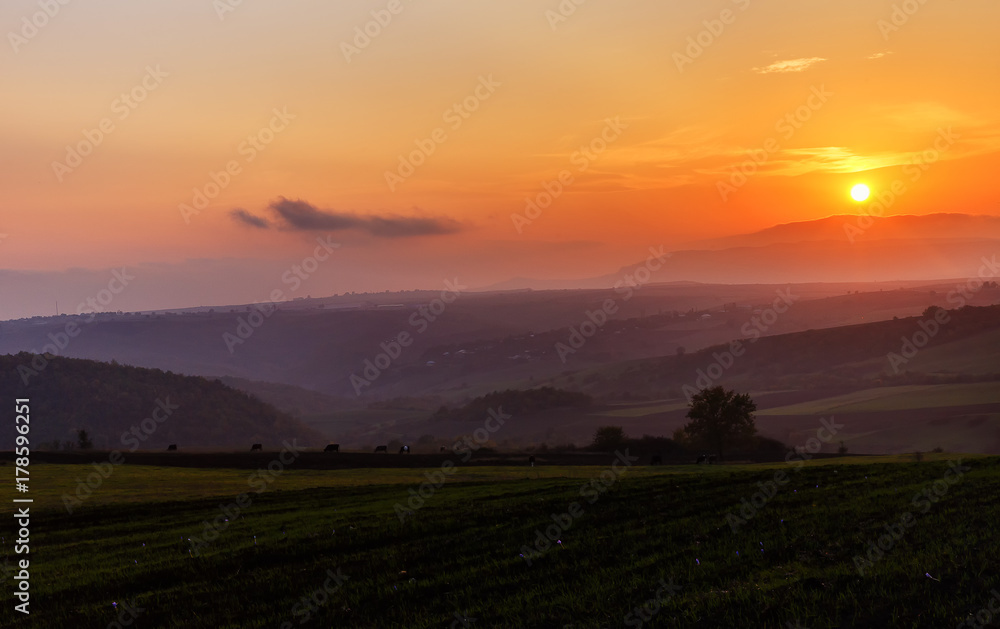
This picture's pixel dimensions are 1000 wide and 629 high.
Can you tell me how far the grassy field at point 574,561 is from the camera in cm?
1297

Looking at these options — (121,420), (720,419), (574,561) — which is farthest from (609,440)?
(121,420)

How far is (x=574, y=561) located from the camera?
17.4 meters

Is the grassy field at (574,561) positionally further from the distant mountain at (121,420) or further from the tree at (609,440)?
the distant mountain at (121,420)

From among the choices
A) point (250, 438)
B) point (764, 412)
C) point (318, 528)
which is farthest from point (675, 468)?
point (250, 438)

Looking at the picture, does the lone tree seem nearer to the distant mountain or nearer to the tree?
the tree

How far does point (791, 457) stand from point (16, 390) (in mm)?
190931

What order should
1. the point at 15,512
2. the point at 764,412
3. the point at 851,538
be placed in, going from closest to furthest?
the point at 851,538
the point at 15,512
the point at 764,412

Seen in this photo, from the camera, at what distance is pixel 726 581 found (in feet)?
46.8

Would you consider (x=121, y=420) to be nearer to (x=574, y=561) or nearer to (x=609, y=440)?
(x=609, y=440)

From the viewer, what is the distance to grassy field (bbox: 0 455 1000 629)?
42.5ft

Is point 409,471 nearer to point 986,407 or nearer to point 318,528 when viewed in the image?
point 318,528

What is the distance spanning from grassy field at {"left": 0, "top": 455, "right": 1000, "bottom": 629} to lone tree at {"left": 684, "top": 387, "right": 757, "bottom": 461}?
54.9 meters

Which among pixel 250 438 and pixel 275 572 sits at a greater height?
pixel 275 572

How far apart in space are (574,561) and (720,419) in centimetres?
7420
